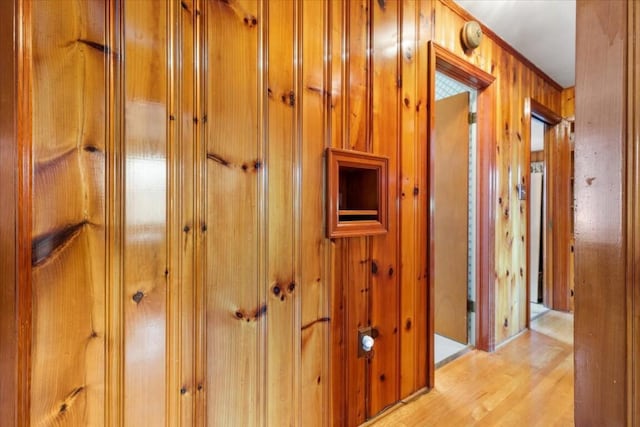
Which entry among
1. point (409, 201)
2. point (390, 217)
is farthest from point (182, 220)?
point (409, 201)

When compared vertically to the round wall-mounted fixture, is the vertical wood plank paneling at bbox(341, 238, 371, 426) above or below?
below

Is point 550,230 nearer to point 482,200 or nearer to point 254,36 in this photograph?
point 482,200

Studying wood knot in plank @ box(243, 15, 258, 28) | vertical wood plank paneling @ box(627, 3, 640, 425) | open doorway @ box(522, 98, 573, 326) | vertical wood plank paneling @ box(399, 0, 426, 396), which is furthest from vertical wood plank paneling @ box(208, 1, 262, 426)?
open doorway @ box(522, 98, 573, 326)

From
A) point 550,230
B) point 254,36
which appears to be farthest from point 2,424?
point 550,230

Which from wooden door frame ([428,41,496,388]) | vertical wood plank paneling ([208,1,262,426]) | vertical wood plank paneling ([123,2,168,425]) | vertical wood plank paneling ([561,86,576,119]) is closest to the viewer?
vertical wood plank paneling ([123,2,168,425])

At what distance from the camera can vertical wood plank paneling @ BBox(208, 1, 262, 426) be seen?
1074 mm

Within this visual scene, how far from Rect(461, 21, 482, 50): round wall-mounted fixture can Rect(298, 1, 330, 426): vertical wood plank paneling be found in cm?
117

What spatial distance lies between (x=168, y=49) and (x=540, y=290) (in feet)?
14.3

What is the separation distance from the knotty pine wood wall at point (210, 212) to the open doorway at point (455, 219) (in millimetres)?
993

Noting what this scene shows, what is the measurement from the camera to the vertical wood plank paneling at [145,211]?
923 mm

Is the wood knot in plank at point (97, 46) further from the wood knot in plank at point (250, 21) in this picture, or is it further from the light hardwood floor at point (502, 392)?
the light hardwood floor at point (502, 392)

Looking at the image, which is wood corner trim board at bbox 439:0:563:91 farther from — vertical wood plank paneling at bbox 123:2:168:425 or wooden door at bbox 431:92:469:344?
vertical wood plank paneling at bbox 123:2:168:425

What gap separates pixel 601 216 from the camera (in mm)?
494

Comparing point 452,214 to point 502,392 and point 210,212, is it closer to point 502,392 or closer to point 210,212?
point 502,392
